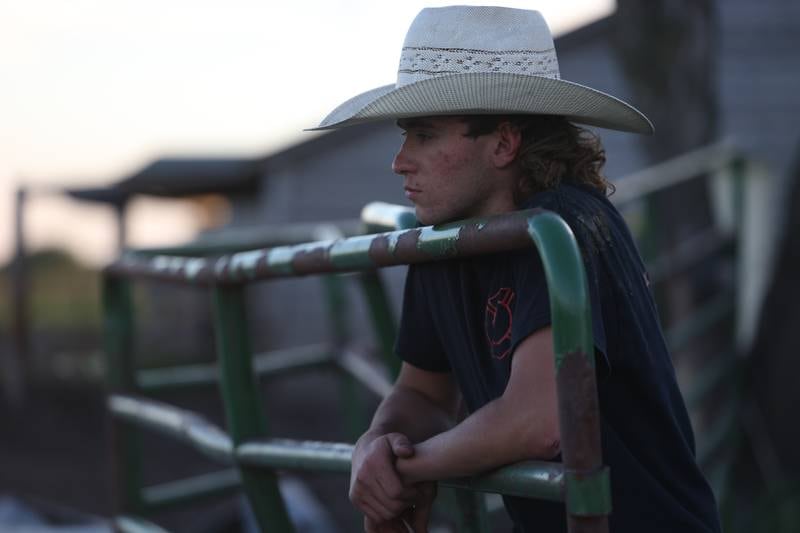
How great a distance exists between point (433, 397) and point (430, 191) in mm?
447

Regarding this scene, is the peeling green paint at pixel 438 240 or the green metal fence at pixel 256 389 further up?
the peeling green paint at pixel 438 240

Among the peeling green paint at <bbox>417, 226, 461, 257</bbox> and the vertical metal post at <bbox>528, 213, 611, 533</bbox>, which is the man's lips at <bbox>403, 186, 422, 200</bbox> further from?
the vertical metal post at <bbox>528, 213, 611, 533</bbox>

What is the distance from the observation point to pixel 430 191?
2.07 metres

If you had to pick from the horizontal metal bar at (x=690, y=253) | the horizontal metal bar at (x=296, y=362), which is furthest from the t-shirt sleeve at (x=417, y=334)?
the horizontal metal bar at (x=690, y=253)

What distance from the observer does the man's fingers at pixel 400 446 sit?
1.88 meters

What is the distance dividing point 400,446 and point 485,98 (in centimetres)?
57

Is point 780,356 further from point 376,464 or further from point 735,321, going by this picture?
point 376,464

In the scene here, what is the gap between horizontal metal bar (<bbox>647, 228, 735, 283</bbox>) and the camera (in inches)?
210

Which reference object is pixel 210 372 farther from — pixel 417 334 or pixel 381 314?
pixel 417 334

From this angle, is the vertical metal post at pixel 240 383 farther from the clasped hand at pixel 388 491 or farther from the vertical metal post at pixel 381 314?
the clasped hand at pixel 388 491

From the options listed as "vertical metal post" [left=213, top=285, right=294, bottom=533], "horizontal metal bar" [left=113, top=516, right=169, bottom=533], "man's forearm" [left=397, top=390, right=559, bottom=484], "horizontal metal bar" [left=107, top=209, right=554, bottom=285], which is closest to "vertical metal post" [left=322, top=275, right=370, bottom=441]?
"horizontal metal bar" [left=113, top=516, right=169, bottom=533]

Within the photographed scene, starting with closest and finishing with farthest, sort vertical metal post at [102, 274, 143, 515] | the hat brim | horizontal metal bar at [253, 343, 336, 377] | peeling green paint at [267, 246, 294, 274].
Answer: the hat brim
peeling green paint at [267, 246, 294, 274]
vertical metal post at [102, 274, 143, 515]
horizontal metal bar at [253, 343, 336, 377]

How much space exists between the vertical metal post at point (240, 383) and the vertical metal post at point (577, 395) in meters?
1.06

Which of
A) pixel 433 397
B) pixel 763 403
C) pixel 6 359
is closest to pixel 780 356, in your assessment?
pixel 763 403
